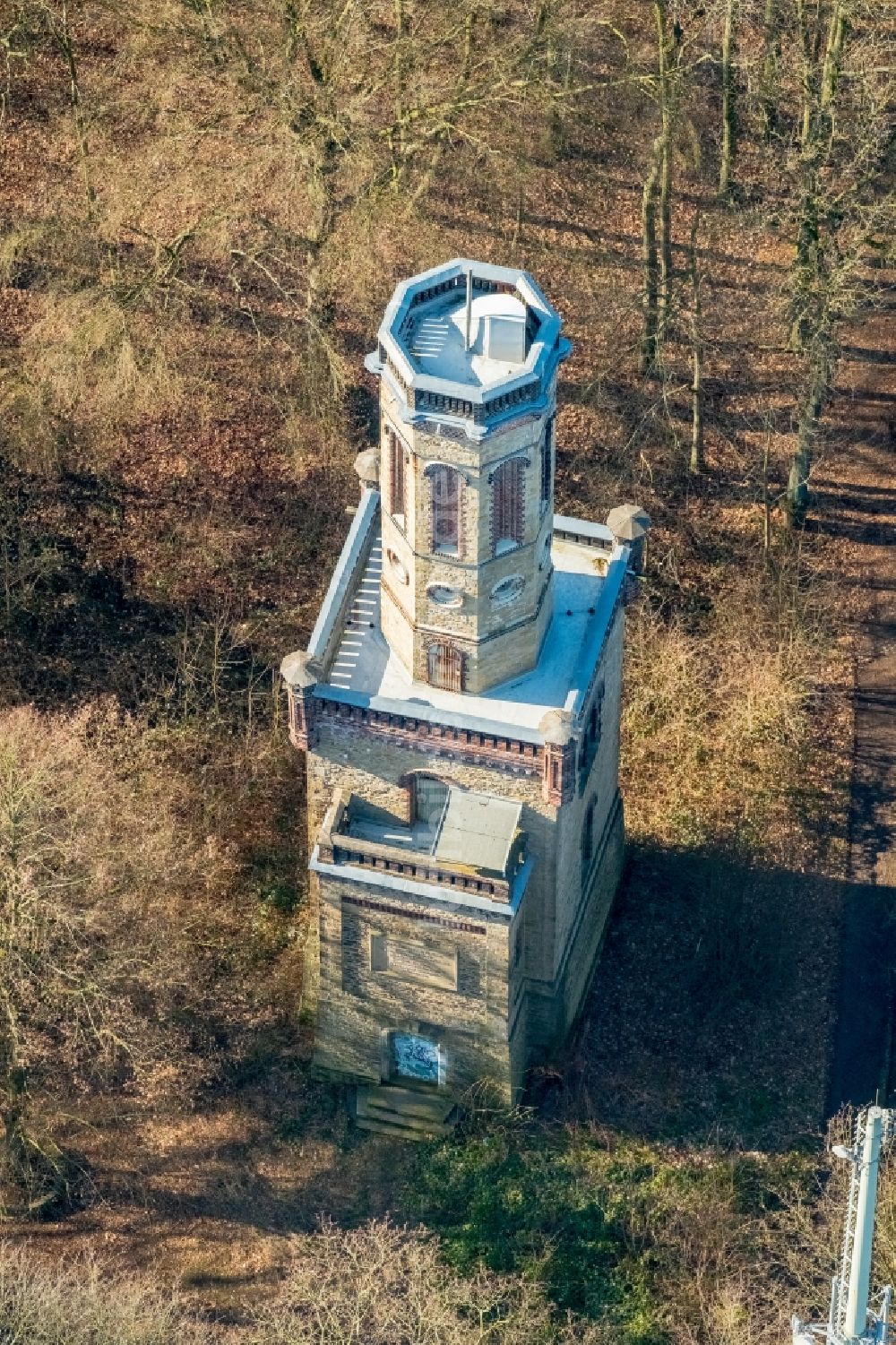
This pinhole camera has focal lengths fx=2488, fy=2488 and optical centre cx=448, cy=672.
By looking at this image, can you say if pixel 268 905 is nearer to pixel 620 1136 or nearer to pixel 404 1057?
pixel 404 1057

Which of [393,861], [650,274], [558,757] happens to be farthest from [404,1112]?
[650,274]

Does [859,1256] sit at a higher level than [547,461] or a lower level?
lower

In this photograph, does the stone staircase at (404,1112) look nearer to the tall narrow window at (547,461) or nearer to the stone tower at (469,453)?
the stone tower at (469,453)

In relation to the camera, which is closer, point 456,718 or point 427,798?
point 456,718

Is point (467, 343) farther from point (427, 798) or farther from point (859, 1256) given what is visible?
point (859, 1256)

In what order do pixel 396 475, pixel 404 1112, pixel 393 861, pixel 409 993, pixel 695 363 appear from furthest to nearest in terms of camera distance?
pixel 695 363
pixel 404 1112
pixel 409 993
pixel 393 861
pixel 396 475

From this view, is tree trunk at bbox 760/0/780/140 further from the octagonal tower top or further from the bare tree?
the bare tree

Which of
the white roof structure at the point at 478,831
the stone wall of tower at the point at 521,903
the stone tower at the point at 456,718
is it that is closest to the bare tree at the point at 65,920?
the stone tower at the point at 456,718

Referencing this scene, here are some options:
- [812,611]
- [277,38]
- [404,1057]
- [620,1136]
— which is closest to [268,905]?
[404,1057]
